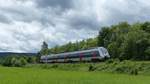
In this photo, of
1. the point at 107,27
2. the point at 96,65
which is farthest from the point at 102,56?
the point at 107,27

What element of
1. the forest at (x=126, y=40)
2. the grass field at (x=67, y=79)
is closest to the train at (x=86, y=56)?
the forest at (x=126, y=40)

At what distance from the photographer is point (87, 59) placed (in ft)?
274

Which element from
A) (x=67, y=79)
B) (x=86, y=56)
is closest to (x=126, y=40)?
(x=86, y=56)

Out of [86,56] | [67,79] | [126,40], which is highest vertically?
[126,40]

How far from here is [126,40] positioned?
88.0 metres

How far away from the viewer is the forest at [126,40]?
84750 millimetres

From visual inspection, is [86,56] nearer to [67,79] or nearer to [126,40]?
[126,40]

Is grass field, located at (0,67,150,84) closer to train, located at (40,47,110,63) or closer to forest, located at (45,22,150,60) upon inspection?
train, located at (40,47,110,63)

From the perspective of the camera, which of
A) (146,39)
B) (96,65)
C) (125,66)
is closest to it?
(125,66)

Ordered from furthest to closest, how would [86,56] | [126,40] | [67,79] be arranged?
1. [126,40]
2. [86,56]
3. [67,79]

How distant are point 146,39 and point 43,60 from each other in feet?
153

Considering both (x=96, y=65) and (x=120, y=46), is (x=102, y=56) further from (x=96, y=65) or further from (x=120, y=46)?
(x=120, y=46)

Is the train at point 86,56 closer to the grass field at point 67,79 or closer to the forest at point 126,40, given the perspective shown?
the forest at point 126,40

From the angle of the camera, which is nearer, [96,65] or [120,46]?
[96,65]
